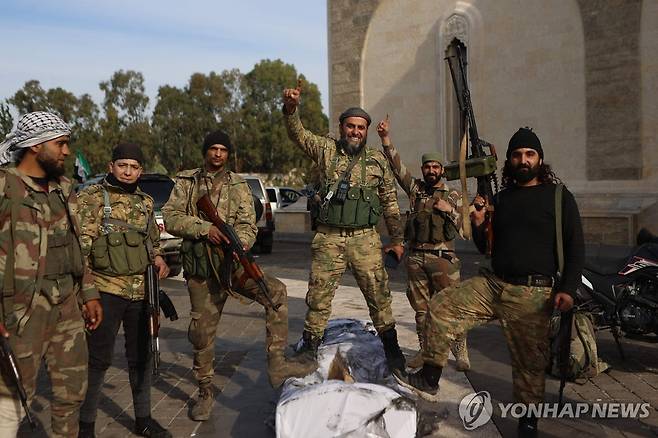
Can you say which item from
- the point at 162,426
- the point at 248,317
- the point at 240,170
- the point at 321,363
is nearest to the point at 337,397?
the point at 321,363

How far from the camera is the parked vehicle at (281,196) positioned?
22703 millimetres

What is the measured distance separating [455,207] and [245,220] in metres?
1.90

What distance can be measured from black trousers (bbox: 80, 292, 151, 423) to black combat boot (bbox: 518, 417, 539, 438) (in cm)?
248

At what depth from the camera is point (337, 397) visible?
347 cm

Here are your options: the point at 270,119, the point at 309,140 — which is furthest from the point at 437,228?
the point at 270,119

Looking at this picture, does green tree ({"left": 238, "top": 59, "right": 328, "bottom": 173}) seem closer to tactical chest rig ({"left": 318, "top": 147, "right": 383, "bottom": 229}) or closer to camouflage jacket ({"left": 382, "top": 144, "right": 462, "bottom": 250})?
camouflage jacket ({"left": 382, "top": 144, "right": 462, "bottom": 250})

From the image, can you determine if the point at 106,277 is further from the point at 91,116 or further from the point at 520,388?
the point at 91,116

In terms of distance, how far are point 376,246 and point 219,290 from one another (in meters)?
1.24

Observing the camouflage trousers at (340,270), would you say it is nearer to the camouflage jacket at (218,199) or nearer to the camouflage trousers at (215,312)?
the camouflage trousers at (215,312)

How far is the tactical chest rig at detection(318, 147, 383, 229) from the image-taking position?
4.49m

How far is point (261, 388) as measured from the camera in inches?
197

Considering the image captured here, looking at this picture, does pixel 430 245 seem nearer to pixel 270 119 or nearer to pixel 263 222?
pixel 263 222

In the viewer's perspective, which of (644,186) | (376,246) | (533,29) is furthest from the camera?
(533,29)

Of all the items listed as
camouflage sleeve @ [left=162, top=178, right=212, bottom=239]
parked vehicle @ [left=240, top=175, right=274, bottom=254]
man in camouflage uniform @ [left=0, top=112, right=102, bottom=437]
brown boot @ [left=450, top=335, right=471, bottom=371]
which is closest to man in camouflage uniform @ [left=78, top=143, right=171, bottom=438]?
camouflage sleeve @ [left=162, top=178, right=212, bottom=239]
